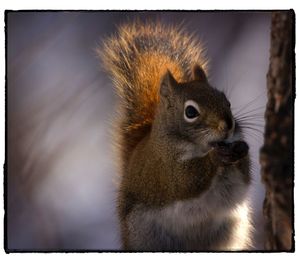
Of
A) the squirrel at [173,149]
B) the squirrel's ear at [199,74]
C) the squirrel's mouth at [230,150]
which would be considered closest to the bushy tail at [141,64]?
the squirrel at [173,149]

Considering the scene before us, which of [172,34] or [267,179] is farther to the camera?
[172,34]

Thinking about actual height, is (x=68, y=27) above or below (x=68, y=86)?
above

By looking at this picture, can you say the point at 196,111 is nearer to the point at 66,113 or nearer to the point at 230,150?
the point at 230,150

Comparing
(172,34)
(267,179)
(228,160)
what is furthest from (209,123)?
(172,34)

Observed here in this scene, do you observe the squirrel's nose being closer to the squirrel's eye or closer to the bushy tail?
the squirrel's eye

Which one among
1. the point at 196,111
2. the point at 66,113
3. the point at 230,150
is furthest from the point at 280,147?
the point at 66,113

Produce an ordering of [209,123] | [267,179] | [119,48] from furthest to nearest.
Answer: [119,48] → [267,179] → [209,123]

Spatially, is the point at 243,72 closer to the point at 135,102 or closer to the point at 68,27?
the point at 135,102
